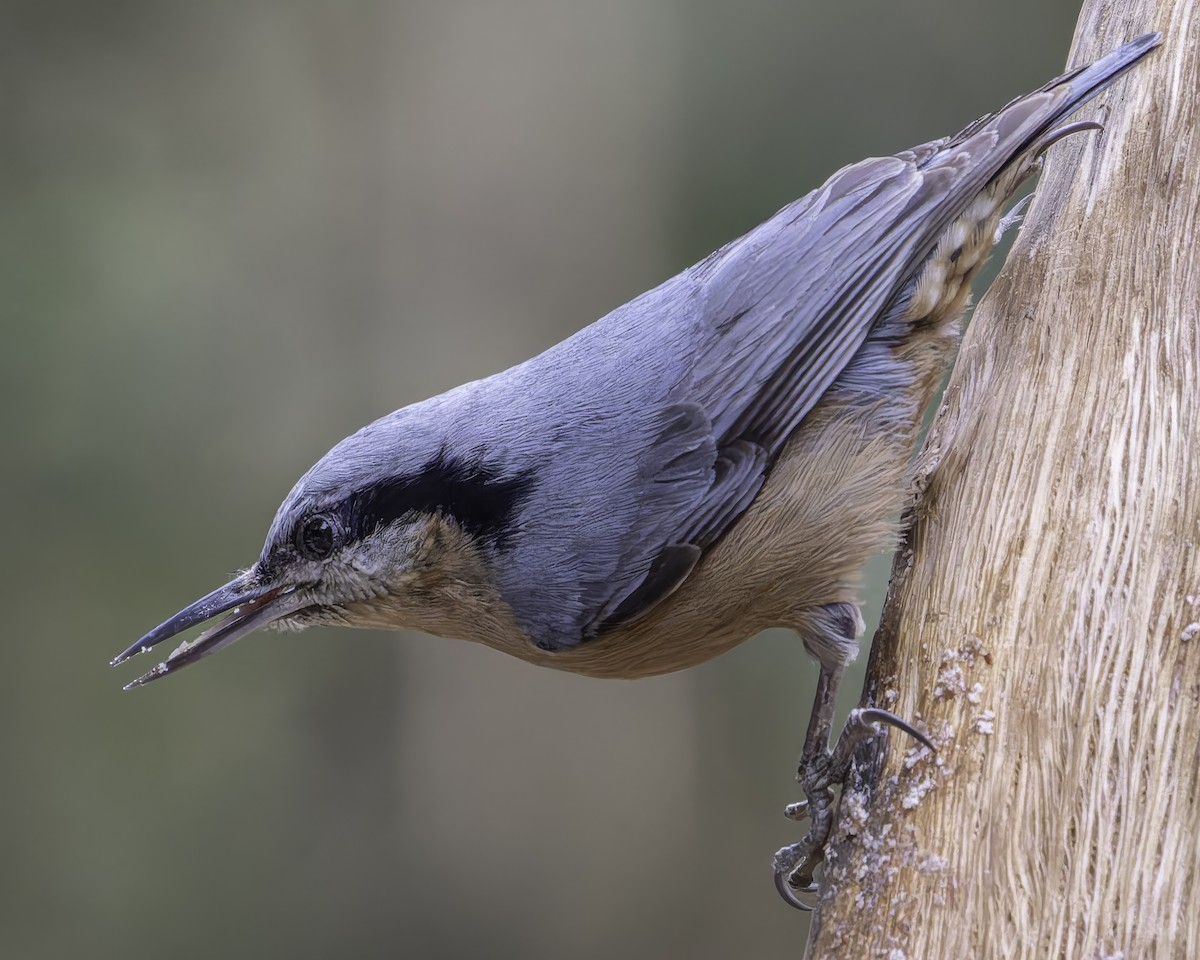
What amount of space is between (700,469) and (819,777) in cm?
73

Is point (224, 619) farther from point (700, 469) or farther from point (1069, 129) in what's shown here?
point (1069, 129)

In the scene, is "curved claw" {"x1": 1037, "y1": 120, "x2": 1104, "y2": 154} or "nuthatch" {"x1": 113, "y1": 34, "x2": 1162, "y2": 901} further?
"nuthatch" {"x1": 113, "y1": 34, "x2": 1162, "y2": 901}

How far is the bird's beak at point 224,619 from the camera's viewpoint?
8.52 feet

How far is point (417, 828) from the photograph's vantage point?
4957 mm

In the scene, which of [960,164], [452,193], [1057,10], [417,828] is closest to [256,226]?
[452,193]

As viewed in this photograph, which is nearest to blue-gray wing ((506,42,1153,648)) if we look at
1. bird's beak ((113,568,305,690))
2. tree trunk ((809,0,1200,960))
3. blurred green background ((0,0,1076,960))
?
tree trunk ((809,0,1200,960))

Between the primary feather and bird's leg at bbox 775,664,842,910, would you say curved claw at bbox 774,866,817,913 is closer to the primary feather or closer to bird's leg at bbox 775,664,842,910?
bird's leg at bbox 775,664,842,910

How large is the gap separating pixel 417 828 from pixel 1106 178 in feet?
13.1

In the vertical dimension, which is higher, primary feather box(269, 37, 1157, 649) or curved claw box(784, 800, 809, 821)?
primary feather box(269, 37, 1157, 649)

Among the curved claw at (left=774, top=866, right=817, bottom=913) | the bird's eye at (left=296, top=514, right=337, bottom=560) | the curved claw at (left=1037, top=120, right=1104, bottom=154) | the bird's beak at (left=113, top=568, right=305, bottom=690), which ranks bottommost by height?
the curved claw at (left=774, top=866, right=817, bottom=913)

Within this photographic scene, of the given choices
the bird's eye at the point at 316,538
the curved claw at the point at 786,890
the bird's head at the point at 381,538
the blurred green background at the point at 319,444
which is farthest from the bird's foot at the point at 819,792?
the blurred green background at the point at 319,444

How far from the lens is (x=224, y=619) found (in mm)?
2734

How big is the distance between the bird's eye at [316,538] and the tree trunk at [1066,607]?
1312 millimetres

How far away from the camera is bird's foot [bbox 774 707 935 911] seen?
2.07m
